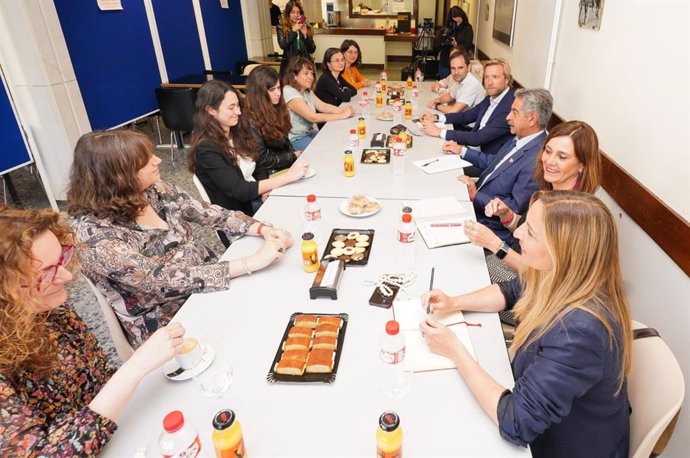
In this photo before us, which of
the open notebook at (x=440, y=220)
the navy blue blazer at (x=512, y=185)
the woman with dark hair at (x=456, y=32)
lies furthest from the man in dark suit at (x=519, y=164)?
the woman with dark hair at (x=456, y=32)

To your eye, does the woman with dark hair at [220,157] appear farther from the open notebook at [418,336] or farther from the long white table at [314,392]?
the open notebook at [418,336]

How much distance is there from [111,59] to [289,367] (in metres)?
4.86

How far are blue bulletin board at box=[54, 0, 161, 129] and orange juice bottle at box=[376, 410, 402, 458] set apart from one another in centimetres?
477

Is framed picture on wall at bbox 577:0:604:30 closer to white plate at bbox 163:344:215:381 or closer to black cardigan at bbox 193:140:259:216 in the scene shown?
black cardigan at bbox 193:140:259:216

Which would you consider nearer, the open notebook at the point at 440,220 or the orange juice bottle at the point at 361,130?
the open notebook at the point at 440,220

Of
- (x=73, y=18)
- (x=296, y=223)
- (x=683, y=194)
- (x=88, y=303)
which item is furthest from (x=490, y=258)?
(x=73, y=18)

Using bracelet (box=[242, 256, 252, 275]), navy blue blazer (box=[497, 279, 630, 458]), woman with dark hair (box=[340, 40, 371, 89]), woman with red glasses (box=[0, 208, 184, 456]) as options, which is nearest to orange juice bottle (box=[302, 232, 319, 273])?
bracelet (box=[242, 256, 252, 275])

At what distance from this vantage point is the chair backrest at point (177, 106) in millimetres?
4754

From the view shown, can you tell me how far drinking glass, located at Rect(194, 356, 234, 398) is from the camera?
113 centimetres

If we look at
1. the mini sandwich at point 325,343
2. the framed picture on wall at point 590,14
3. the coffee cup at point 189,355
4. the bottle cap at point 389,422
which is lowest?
the mini sandwich at point 325,343

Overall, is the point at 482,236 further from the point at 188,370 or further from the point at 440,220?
the point at 188,370

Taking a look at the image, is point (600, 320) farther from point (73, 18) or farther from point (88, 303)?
point (73, 18)

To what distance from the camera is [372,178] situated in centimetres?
254

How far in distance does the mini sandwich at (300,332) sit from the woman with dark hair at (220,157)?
1.29 meters
